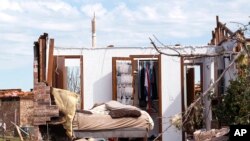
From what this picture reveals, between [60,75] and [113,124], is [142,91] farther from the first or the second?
[113,124]

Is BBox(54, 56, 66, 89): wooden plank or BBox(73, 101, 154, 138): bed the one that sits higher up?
BBox(54, 56, 66, 89): wooden plank

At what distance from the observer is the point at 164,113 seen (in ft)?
43.5

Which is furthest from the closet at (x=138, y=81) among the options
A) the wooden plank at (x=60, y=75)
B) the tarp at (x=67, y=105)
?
the tarp at (x=67, y=105)

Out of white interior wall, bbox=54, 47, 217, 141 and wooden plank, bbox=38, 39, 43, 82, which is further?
white interior wall, bbox=54, 47, 217, 141

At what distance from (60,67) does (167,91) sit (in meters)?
2.55

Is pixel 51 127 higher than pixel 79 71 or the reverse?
the reverse

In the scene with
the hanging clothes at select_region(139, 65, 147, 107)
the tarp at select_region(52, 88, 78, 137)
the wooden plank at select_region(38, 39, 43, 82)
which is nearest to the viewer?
the tarp at select_region(52, 88, 78, 137)

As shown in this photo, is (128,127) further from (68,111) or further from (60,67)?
(60,67)

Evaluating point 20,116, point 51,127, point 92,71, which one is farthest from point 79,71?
point 20,116

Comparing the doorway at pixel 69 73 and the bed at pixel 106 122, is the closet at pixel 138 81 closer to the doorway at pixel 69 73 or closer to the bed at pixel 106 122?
the doorway at pixel 69 73

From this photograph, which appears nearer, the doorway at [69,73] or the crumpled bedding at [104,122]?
the crumpled bedding at [104,122]

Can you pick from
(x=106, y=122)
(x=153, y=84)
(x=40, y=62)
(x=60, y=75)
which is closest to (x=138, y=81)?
(x=153, y=84)

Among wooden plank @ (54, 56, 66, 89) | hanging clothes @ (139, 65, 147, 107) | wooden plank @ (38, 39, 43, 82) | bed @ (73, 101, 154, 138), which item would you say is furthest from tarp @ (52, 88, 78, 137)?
hanging clothes @ (139, 65, 147, 107)

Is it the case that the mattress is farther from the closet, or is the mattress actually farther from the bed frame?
the closet
